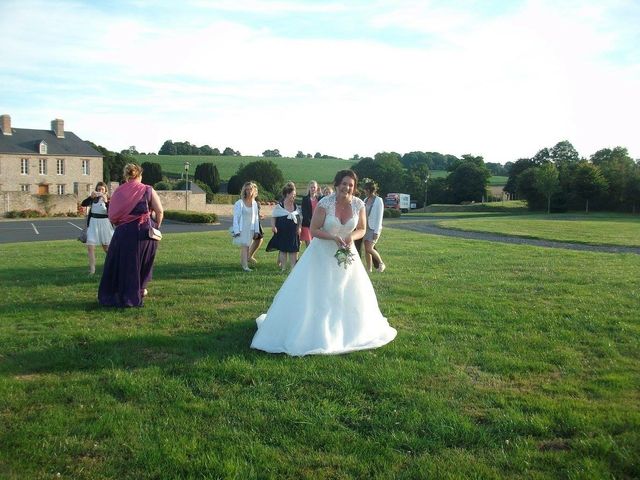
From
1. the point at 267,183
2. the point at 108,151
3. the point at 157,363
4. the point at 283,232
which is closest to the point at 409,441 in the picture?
the point at 157,363

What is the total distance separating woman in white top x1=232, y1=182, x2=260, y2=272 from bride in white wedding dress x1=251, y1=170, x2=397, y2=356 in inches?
229

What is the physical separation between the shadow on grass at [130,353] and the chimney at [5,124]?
209ft

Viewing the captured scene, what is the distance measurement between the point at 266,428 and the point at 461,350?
2906 millimetres

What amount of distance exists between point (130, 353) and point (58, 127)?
65.6m

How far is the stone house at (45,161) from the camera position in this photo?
5938cm

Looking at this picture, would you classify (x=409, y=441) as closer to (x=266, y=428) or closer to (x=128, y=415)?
(x=266, y=428)

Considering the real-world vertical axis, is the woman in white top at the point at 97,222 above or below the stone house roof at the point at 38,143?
below

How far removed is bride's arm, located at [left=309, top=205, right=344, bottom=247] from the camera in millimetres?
6953

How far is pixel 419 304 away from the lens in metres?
8.98

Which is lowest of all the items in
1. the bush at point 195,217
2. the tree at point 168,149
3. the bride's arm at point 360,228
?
the bush at point 195,217

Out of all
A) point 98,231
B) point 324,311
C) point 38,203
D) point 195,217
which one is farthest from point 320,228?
point 38,203

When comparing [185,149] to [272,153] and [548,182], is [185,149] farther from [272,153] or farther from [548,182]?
[548,182]

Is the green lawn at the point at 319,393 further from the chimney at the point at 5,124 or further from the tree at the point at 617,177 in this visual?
the tree at the point at 617,177

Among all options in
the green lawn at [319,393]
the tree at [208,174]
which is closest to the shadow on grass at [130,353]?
the green lawn at [319,393]
